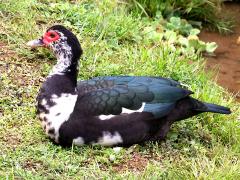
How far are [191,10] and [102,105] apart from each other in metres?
3.91

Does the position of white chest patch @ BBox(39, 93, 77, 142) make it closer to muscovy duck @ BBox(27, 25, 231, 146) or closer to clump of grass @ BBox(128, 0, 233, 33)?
muscovy duck @ BBox(27, 25, 231, 146)

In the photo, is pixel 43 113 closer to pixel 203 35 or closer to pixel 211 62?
pixel 211 62

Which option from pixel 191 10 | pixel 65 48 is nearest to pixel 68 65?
pixel 65 48

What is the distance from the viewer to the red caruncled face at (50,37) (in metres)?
Result: 4.70

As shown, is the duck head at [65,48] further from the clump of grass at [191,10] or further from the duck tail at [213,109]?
the clump of grass at [191,10]

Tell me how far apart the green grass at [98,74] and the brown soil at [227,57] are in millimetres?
441

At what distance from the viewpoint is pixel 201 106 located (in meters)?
4.84

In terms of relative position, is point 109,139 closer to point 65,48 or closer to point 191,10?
point 65,48

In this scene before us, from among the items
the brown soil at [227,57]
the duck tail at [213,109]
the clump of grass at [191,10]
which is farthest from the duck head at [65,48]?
the clump of grass at [191,10]

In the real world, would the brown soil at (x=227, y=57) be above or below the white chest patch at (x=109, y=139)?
below

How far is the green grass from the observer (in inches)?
170

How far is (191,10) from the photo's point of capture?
8055mm

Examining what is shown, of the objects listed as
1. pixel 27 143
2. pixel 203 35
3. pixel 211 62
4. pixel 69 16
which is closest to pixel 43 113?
pixel 27 143

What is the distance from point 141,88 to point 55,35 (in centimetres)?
75
